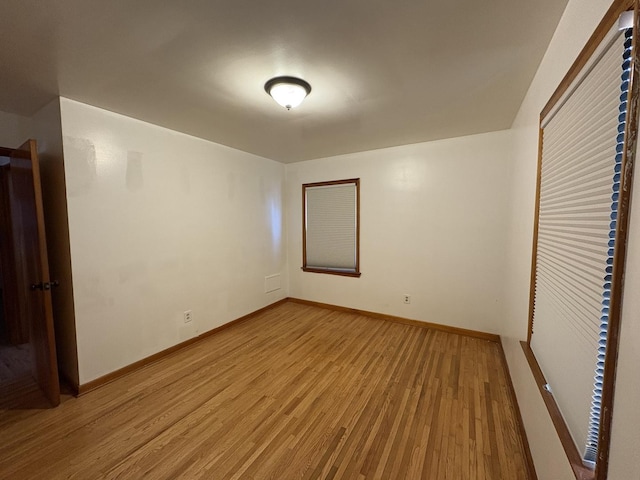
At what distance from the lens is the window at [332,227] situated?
3891mm

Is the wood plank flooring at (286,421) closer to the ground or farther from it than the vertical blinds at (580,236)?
closer to the ground

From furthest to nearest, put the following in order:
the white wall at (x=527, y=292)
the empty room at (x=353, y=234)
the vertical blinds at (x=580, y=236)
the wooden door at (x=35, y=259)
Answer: the wooden door at (x=35, y=259), the empty room at (x=353, y=234), the vertical blinds at (x=580, y=236), the white wall at (x=527, y=292)

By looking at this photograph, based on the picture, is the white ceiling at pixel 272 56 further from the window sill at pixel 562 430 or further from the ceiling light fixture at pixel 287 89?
the window sill at pixel 562 430

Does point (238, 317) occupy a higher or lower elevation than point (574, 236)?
lower

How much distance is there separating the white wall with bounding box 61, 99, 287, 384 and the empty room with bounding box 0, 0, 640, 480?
2 cm

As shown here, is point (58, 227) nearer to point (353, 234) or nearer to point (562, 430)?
point (353, 234)

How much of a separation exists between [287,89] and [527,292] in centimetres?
222

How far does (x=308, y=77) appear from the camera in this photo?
1.78 metres

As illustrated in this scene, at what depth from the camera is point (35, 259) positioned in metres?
2.04

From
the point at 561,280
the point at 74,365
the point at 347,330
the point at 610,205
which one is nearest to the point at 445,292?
the point at 347,330

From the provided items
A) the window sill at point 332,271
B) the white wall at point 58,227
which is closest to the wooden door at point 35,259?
the white wall at point 58,227

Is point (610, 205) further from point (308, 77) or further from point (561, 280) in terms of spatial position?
point (308, 77)

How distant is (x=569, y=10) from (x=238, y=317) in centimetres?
400

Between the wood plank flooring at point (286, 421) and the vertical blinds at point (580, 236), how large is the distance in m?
0.81
